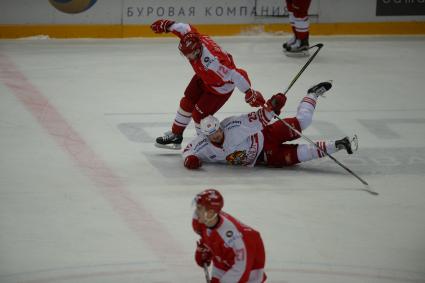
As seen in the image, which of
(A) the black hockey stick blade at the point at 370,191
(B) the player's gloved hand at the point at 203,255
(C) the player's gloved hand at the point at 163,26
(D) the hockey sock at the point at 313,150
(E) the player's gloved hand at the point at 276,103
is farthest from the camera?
(C) the player's gloved hand at the point at 163,26

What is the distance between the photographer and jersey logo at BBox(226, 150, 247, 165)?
6.46 meters

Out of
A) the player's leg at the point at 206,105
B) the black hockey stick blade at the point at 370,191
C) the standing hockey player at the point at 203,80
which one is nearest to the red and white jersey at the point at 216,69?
the standing hockey player at the point at 203,80

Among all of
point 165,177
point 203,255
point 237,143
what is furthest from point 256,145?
point 203,255

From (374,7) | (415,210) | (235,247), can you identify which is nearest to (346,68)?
(374,7)

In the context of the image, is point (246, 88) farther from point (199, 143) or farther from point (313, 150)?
point (313, 150)

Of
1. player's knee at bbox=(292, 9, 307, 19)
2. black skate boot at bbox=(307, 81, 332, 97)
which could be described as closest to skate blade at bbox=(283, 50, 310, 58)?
player's knee at bbox=(292, 9, 307, 19)

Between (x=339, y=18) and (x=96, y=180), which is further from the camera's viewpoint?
(x=339, y=18)

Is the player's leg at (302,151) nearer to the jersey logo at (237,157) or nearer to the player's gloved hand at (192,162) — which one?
the jersey logo at (237,157)

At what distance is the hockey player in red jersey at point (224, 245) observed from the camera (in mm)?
3996

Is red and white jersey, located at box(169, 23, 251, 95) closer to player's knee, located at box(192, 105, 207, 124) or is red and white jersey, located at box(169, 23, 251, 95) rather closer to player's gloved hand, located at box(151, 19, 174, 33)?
player's knee, located at box(192, 105, 207, 124)

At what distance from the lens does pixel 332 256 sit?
5102 mm

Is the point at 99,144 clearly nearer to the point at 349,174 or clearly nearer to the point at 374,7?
the point at 349,174

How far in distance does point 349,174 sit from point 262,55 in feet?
12.3

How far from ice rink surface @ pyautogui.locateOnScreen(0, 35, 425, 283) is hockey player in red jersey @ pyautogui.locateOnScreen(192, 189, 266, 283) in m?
0.75
